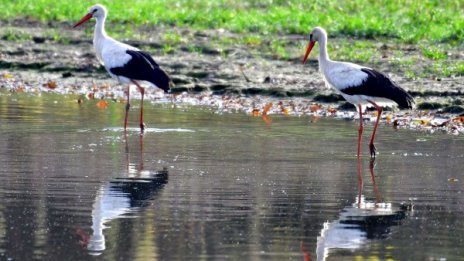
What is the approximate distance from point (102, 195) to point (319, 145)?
11.8 feet

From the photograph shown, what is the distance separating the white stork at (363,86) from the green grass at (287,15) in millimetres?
6218

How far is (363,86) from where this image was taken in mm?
13266

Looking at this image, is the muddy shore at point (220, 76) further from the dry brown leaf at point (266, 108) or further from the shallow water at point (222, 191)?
the shallow water at point (222, 191)

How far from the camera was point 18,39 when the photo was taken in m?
21.3

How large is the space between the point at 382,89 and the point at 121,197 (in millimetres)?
4125

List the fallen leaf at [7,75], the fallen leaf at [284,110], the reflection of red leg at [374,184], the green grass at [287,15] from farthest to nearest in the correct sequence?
1. the green grass at [287,15]
2. the fallen leaf at [7,75]
3. the fallen leaf at [284,110]
4. the reflection of red leg at [374,184]

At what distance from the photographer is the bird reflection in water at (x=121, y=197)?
8.38m

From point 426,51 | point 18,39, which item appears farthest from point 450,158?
point 18,39

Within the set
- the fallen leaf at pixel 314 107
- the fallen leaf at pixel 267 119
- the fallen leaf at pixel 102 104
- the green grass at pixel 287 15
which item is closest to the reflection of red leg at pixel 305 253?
the fallen leaf at pixel 267 119

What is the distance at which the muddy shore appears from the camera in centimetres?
1609

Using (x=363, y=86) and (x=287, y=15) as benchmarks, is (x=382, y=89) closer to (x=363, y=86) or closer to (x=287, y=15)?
(x=363, y=86)

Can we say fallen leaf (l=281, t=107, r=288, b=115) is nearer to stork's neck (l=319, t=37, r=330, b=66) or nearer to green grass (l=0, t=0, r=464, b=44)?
stork's neck (l=319, t=37, r=330, b=66)

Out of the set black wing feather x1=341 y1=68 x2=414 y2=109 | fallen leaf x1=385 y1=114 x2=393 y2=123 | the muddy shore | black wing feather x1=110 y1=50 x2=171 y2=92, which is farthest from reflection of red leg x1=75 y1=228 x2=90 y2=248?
fallen leaf x1=385 y1=114 x2=393 y2=123

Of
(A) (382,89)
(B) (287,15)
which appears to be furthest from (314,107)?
(B) (287,15)
